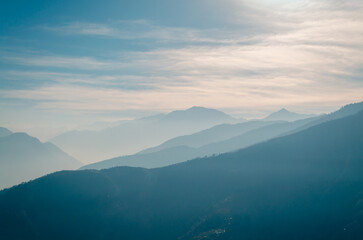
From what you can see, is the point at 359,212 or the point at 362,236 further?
the point at 359,212

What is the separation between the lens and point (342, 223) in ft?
648

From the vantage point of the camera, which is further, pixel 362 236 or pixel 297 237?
pixel 297 237

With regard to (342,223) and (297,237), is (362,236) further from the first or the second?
(297,237)

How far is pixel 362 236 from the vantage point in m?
175

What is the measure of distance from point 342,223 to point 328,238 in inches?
693

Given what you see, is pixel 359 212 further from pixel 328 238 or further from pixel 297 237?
pixel 297 237

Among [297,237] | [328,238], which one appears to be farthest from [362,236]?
[297,237]

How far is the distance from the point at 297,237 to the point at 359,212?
46.7 meters

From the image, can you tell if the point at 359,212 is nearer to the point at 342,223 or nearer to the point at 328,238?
the point at 342,223

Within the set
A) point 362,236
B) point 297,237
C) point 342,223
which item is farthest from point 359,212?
point 297,237

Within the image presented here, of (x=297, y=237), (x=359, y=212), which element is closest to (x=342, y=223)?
(x=359, y=212)

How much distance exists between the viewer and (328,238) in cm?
18938

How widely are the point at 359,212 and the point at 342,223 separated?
49.0 ft

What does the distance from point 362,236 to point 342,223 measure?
891 inches
